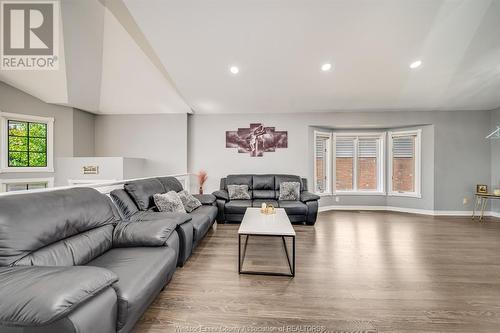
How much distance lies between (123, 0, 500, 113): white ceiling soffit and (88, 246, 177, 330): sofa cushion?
3003mm

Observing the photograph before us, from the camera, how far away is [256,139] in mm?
5195

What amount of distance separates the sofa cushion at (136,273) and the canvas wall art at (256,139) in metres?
3.64

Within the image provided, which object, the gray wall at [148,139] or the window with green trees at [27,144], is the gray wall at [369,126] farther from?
the window with green trees at [27,144]

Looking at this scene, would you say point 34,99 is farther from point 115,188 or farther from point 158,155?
point 115,188

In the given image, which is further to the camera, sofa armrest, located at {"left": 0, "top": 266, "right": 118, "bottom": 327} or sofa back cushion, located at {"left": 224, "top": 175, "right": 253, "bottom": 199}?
sofa back cushion, located at {"left": 224, "top": 175, "right": 253, "bottom": 199}

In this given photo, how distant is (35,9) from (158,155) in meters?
3.23

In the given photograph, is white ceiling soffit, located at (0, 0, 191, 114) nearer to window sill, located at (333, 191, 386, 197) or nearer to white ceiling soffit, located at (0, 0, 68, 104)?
white ceiling soffit, located at (0, 0, 68, 104)

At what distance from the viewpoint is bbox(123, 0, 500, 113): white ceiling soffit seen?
2721 millimetres

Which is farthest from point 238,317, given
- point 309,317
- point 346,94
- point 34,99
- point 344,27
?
point 34,99

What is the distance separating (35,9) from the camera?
2826mm

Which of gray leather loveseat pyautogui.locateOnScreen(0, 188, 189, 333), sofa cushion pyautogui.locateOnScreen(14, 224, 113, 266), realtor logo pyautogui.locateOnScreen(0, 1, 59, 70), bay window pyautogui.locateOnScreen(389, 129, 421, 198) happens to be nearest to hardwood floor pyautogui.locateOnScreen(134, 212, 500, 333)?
gray leather loveseat pyautogui.locateOnScreen(0, 188, 189, 333)

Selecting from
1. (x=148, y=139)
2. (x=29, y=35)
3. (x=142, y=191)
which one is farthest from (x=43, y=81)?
(x=142, y=191)

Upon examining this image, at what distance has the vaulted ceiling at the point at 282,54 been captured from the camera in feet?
9.01

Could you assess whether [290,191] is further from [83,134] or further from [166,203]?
[83,134]
